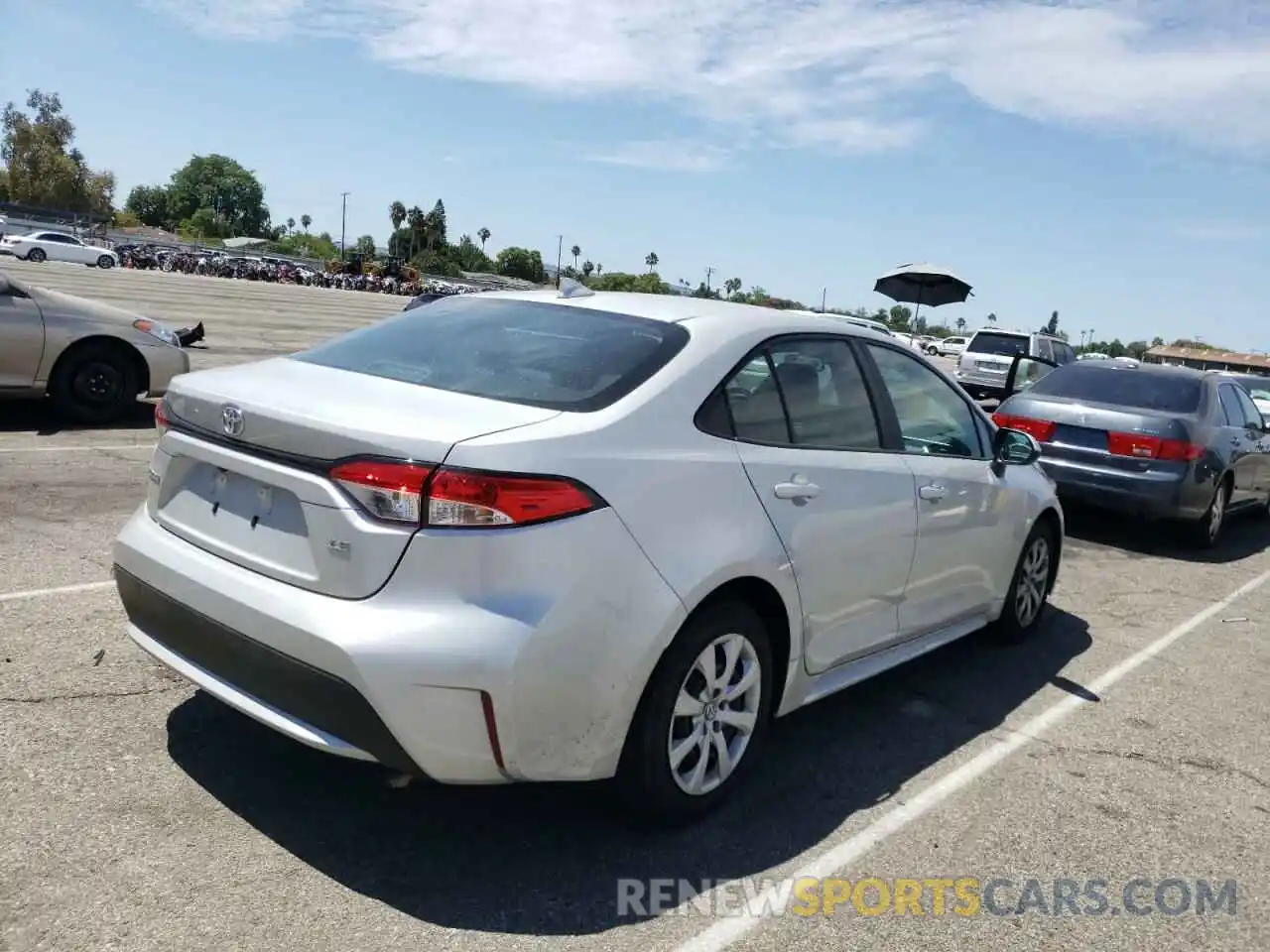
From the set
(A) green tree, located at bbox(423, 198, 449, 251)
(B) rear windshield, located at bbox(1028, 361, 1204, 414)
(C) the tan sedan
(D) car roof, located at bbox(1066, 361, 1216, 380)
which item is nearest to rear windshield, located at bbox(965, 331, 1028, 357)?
(D) car roof, located at bbox(1066, 361, 1216, 380)

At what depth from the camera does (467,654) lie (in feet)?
9.16

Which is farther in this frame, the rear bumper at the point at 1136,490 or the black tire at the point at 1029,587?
the rear bumper at the point at 1136,490

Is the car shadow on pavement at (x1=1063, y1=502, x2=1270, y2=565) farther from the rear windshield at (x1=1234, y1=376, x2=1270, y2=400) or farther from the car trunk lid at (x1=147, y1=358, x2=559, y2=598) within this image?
the rear windshield at (x1=1234, y1=376, x2=1270, y2=400)

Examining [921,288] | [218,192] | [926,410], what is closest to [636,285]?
[921,288]

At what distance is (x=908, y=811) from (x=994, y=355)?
2124 centimetres

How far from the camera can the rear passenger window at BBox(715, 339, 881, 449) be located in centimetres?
370

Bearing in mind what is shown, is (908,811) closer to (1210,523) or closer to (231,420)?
(231,420)

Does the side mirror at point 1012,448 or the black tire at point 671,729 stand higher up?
the side mirror at point 1012,448

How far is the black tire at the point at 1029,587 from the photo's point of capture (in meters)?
5.59

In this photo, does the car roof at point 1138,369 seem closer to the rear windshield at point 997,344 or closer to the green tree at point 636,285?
the green tree at point 636,285

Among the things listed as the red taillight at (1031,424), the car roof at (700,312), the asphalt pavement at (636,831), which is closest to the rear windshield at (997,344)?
the red taillight at (1031,424)

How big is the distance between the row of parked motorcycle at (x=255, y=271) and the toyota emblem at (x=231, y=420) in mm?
54847

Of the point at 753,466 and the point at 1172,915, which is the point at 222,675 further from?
the point at 1172,915

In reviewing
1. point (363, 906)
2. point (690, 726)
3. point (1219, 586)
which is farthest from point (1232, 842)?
point (1219, 586)
